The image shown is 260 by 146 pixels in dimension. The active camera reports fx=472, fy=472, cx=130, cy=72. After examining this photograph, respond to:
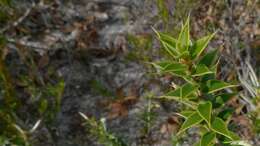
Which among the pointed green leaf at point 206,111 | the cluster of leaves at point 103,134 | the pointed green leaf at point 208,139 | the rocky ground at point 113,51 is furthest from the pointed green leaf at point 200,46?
the rocky ground at point 113,51

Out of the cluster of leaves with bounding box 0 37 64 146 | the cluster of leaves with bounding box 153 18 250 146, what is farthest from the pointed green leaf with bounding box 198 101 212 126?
the cluster of leaves with bounding box 0 37 64 146

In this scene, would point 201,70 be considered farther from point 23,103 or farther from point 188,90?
point 23,103

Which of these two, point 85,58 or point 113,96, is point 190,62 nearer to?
point 113,96

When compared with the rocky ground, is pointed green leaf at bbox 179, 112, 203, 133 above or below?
above

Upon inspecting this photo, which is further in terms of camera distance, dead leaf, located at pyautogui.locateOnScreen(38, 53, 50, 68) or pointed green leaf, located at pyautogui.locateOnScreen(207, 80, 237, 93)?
dead leaf, located at pyautogui.locateOnScreen(38, 53, 50, 68)

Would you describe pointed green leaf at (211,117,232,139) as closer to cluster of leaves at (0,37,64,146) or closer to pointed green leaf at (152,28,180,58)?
pointed green leaf at (152,28,180,58)

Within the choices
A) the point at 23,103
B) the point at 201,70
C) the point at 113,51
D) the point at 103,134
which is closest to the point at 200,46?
the point at 201,70
